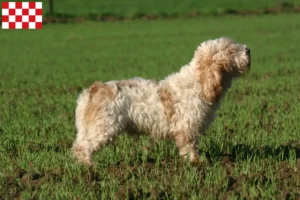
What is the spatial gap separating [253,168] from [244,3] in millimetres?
51819

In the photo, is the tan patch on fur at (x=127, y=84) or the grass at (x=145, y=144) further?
the tan patch on fur at (x=127, y=84)

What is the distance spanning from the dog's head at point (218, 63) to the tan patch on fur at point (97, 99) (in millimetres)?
1144

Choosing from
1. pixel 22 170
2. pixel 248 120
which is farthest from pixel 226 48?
pixel 248 120

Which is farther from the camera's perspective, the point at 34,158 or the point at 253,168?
the point at 34,158

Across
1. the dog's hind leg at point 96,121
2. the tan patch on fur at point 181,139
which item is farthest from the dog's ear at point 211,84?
the dog's hind leg at point 96,121

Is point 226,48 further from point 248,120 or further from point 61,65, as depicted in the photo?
point 61,65

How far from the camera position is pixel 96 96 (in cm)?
778

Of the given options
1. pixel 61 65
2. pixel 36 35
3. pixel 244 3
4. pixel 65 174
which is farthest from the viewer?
pixel 244 3

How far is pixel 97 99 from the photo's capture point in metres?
7.74

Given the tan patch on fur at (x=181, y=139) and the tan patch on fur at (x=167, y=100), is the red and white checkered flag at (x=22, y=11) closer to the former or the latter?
the tan patch on fur at (x=167, y=100)

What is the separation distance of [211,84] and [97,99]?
4.51 ft

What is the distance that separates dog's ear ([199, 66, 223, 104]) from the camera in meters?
7.94

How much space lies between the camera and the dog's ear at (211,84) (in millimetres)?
7938

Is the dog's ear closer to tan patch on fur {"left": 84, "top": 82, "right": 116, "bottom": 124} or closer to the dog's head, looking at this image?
the dog's head
